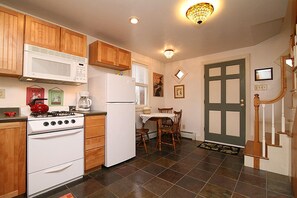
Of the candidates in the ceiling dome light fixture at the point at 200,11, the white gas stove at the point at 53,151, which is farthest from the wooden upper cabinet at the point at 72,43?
the ceiling dome light fixture at the point at 200,11

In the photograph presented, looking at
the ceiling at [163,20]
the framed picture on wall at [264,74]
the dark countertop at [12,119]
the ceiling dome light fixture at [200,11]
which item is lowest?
the dark countertop at [12,119]

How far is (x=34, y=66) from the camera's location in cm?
188

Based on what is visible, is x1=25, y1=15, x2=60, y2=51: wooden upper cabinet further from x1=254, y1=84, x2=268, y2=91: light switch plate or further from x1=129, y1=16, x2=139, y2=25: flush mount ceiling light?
x1=254, y1=84, x2=268, y2=91: light switch plate

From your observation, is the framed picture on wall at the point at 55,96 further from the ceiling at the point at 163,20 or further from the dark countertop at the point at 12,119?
the ceiling at the point at 163,20

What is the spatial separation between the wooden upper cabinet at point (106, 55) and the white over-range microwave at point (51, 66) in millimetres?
332

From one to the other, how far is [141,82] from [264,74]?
9.67 feet

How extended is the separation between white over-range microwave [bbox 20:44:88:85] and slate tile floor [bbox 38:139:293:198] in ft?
4.98

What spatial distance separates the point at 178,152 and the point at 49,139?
2416 mm

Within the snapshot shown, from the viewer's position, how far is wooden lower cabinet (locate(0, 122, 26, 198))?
4.85 ft

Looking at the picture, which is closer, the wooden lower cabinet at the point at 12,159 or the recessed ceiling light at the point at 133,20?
the wooden lower cabinet at the point at 12,159

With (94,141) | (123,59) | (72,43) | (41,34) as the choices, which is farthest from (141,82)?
(41,34)

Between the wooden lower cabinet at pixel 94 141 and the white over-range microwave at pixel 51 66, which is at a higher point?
the white over-range microwave at pixel 51 66

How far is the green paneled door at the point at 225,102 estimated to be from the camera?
3428 millimetres

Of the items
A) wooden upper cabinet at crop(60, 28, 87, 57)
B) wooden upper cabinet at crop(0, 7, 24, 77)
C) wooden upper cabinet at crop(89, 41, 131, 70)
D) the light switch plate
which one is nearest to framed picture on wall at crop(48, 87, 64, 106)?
wooden upper cabinet at crop(0, 7, 24, 77)
